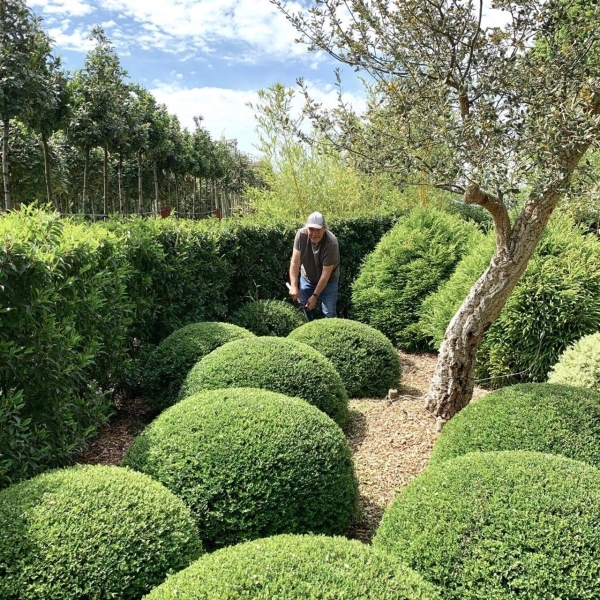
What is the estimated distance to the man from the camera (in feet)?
20.9

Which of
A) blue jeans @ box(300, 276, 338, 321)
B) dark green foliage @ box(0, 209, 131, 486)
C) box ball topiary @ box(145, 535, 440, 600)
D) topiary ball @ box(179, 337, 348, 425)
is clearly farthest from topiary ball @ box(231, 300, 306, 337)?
box ball topiary @ box(145, 535, 440, 600)

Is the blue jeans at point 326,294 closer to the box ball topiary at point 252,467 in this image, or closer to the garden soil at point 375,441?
the garden soil at point 375,441

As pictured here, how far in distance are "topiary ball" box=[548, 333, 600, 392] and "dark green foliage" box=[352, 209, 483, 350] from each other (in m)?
2.86

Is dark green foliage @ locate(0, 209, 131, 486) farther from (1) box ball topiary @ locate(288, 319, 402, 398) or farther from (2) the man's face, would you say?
(2) the man's face

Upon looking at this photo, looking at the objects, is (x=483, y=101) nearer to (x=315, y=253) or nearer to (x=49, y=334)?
(x=49, y=334)

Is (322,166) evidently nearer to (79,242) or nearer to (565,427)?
(79,242)

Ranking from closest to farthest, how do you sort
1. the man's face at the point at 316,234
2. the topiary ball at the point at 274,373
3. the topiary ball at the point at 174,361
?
the topiary ball at the point at 274,373 → the topiary ball at the point at 174,361 → the man's face at the point at 316,234

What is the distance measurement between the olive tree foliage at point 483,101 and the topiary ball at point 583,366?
0.81m

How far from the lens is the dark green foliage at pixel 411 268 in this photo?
686 cm

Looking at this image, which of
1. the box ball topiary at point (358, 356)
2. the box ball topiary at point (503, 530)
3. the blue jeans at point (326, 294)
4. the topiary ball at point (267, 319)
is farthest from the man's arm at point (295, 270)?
the box ball topiary at point (503, 530)

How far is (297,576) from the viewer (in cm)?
157

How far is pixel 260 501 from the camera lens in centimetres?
245

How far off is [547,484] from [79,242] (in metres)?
3.08

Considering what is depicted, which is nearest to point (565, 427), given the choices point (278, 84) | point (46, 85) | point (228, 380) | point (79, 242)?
Answer: point (228, 380)
